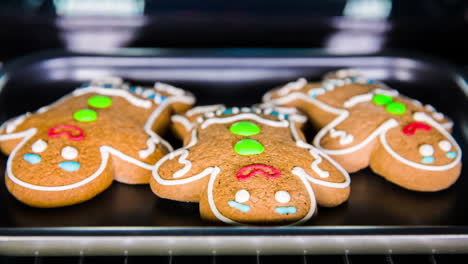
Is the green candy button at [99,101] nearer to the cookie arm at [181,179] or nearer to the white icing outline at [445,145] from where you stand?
the cookie arm at [181,179]

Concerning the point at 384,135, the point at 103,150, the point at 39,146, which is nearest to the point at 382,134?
the point at 384,135

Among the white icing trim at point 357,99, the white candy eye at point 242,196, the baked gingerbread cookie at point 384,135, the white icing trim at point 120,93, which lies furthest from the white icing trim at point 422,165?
the white icing trim at point 120,93

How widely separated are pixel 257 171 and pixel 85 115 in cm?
54

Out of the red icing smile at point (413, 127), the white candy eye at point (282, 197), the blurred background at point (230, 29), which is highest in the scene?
the blurred background at point (230, 29)

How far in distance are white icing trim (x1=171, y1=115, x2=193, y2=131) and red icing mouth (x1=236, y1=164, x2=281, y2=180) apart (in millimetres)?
317

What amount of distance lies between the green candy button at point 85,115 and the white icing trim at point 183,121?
0.83 ft

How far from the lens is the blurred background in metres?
1.76

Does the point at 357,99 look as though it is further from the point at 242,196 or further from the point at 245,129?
the point at 242,196

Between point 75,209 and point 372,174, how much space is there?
0.83 meters

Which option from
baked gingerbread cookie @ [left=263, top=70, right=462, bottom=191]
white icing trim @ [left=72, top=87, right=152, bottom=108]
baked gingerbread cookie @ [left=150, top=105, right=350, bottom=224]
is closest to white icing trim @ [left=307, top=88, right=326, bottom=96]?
baked gingerbread cookie @ [left=263, top=70, right=462, bottom=191]

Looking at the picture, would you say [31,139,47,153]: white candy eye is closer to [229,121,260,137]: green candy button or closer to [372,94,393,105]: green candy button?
[229,121,260,137]: green candy button

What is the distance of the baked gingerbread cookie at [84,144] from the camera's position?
1.10 m

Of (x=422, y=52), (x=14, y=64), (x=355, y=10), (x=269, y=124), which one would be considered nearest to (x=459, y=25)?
(x=422, y=52)

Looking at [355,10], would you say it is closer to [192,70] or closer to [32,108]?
[192,70]
